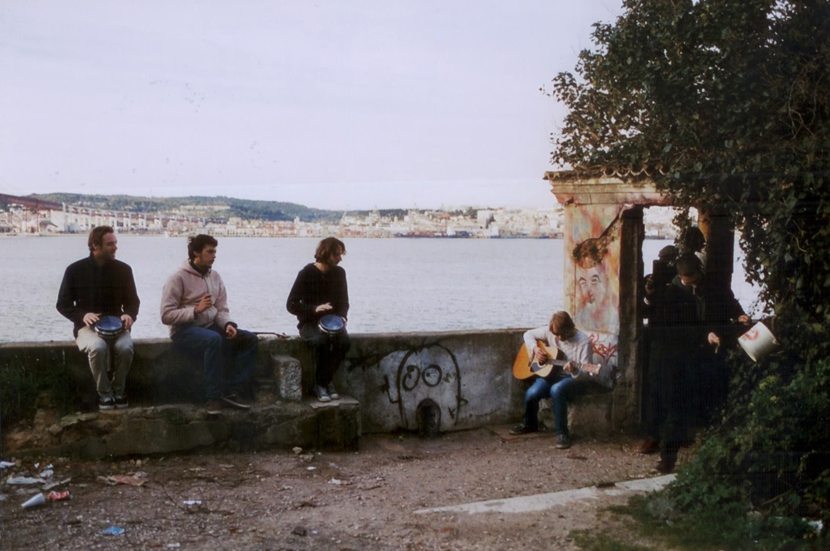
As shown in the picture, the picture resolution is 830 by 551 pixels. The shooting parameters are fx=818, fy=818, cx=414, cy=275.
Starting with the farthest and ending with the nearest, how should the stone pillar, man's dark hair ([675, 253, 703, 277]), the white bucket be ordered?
the stone pillar < man's dark hair ([675, 253, 703, 277]) < the white bucket

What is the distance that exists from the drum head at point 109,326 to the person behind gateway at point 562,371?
12.3ft

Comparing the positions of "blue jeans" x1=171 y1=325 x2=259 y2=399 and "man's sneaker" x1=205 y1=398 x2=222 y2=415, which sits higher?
"blue jeans" x1=171 y1=325 x2=259 y2=399

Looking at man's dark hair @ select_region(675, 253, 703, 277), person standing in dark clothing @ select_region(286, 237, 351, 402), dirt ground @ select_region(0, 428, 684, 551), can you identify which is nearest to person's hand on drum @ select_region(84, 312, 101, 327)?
dirt ground @ select_region(0, 428, 684, 551)

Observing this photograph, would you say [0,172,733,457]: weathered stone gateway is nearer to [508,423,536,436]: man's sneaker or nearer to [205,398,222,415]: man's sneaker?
[205,398,222,415]: man's sneaker

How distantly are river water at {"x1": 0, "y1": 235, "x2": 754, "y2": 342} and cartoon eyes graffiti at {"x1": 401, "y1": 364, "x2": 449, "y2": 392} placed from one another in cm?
297

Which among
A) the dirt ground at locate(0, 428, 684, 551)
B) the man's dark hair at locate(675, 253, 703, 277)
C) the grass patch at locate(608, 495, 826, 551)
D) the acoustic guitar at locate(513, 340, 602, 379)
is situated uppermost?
the man's dark hair at locate(675, 253, 703, 277)

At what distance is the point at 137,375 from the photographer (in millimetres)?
7074

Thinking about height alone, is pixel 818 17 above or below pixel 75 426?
above

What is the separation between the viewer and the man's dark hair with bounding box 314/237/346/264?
7.47m

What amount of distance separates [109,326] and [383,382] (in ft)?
8.78

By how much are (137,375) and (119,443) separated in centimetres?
75

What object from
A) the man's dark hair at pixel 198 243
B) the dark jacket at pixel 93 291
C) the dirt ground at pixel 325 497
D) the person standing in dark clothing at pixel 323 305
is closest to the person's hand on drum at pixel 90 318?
the dark jacket at pixel 93 291

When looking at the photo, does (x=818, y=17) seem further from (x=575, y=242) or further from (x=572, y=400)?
(x=572, y=400)

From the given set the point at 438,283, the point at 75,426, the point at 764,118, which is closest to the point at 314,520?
the point at 75,426
